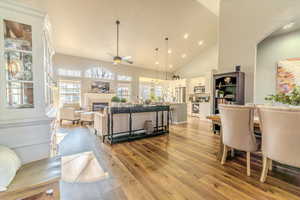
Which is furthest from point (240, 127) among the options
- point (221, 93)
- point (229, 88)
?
point (229, 88)

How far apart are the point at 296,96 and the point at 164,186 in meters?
2.34

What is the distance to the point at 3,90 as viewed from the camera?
1214 millimetres

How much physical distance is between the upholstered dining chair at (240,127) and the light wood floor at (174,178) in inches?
14.7

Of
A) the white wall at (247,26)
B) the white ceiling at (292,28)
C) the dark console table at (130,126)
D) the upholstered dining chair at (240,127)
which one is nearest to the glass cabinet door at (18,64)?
the dark console table at (130,126)

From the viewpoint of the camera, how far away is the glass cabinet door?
123cm

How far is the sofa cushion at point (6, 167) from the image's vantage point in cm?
94

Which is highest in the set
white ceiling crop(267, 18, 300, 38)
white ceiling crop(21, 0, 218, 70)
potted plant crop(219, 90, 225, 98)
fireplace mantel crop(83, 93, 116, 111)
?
white ceiling crop(21, 0, 218, 70)

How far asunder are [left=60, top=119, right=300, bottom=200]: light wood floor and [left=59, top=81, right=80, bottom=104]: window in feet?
14.7

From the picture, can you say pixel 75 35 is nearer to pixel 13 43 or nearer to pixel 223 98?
pixel 13 43

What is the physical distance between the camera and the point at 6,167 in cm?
100

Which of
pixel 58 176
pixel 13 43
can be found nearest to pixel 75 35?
pixel 13 43

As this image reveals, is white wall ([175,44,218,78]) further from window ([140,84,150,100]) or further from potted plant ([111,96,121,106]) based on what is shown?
potted plant ([111,96,121,106])

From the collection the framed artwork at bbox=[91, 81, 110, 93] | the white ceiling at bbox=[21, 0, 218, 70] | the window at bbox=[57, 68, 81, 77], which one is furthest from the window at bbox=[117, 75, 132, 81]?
the window at bbox=[57, 68, 81, 77]

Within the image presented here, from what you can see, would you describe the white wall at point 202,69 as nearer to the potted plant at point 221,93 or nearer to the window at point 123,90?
the potted plant at point 221,93
